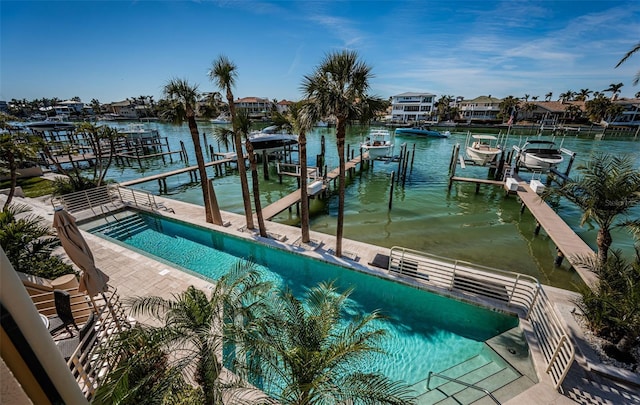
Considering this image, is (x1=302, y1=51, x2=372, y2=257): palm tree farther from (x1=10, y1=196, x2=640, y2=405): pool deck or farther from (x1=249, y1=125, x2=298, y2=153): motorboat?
(x1=249, y1=125, x2=298, y2=153): motorboat

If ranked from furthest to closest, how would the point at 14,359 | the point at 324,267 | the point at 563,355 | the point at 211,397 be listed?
the point at 324,267, the point at 563,355, the point at 211,397, the point at 14,359

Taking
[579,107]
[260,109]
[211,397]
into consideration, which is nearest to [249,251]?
[211,397]

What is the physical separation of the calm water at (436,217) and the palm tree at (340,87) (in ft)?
4.55

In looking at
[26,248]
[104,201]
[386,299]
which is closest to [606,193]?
[386,299]

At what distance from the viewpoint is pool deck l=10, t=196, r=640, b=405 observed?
5.68m

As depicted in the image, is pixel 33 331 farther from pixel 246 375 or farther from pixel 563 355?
pixel 563 355

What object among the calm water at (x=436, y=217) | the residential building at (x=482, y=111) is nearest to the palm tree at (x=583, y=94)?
the residential building at (x=482, y=111)

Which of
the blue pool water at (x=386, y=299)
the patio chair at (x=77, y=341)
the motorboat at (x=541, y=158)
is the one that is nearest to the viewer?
the patio chair at (x=77, y=341)

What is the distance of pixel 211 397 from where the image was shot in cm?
484

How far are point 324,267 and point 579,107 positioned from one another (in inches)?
3433

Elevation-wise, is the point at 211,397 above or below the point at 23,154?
below

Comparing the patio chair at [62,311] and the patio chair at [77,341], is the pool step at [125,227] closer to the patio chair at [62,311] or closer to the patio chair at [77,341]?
the patio chair at [62,311]

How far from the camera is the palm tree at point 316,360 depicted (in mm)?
4191

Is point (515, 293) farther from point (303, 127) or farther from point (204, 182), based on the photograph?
point (204, 182)
